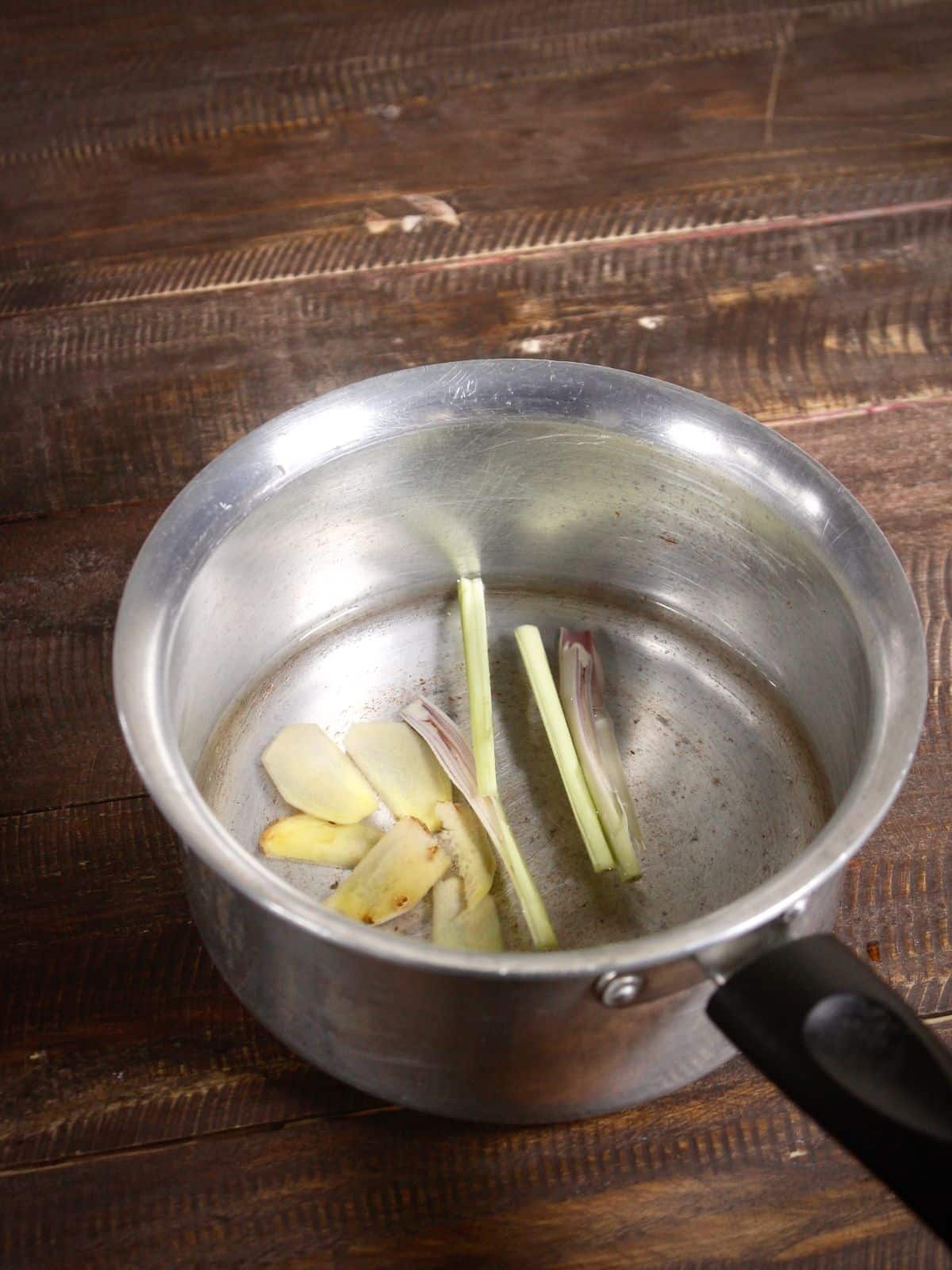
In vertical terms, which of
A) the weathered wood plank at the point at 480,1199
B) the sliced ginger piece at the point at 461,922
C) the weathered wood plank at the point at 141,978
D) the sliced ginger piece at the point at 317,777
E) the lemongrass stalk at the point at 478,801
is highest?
the sliced ginger piece at the point at 317,777

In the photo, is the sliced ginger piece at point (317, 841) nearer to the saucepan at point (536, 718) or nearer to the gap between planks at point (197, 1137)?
the saucepan at point (536, 718)

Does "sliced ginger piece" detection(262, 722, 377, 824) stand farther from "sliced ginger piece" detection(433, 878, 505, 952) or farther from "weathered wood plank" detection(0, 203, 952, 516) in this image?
"weathered wood plank" detection(0, 203, 952, 516)

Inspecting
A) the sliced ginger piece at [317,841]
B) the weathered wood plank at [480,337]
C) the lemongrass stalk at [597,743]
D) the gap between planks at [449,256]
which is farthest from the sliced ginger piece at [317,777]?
the gap between planks at [449,256]

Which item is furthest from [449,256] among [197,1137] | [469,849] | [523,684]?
[197,1137]

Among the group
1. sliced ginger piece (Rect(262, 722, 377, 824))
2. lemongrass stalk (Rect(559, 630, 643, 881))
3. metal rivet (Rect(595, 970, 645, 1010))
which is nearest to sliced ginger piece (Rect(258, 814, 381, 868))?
sliced ginger piece (Rect(262, 722, 377, 824))

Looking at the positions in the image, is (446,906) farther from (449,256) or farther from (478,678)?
(449,256)

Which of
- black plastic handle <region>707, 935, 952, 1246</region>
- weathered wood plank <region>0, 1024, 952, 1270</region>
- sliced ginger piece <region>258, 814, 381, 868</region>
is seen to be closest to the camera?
black plastic handle <region>707, 935, 952, 1246</region>

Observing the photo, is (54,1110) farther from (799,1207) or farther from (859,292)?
(859,292)
